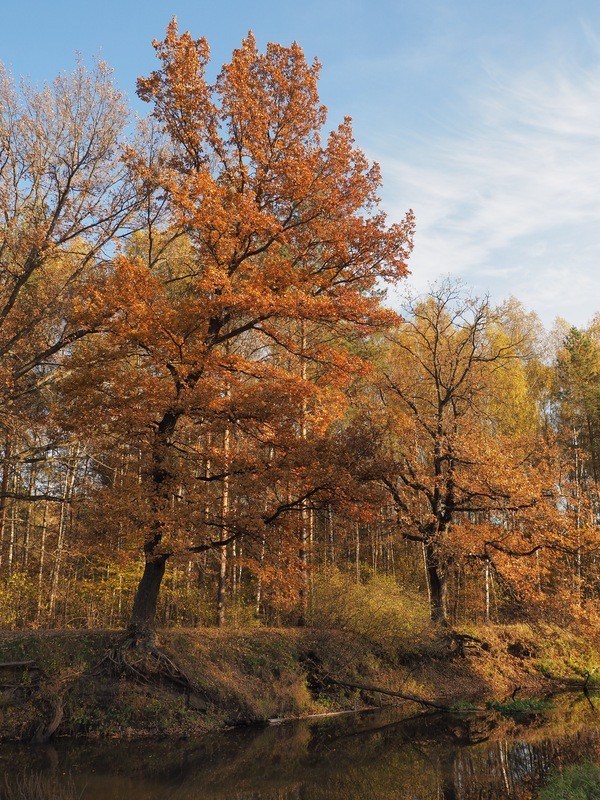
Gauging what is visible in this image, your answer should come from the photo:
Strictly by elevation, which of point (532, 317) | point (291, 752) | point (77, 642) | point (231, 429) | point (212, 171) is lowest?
point (291, 752)

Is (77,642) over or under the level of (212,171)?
under

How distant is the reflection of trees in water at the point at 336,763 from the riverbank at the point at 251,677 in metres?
0.93

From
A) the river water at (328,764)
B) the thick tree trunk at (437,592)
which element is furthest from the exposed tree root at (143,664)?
the thick tree trunk at (437,592)

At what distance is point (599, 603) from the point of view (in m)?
18.9

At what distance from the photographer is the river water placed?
376 inches

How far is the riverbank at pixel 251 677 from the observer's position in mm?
13250

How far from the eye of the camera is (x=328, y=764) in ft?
37.8

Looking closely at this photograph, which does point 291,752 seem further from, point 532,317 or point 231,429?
point 532,317

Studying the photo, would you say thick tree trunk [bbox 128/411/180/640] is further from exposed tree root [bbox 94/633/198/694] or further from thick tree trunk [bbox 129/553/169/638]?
exposed tree root [bbox 94/633/198/694]

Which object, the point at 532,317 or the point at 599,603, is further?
the point at 532,317

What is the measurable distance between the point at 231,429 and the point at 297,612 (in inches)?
332

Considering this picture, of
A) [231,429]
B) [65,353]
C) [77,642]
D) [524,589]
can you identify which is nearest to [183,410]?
[231,429]

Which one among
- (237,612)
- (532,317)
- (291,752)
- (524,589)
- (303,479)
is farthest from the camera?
(532,317)

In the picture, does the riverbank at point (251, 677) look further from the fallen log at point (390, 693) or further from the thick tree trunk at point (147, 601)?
the thick tree trunk at point (147, 601)
